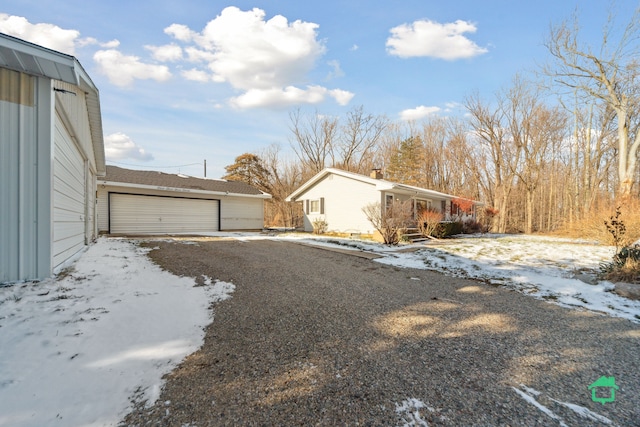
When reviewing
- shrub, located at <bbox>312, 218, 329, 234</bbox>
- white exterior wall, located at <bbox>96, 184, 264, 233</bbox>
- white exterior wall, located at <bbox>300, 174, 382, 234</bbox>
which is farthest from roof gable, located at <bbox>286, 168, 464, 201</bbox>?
shrub, located at <bbox>312, 218, 329, 234</bbox>

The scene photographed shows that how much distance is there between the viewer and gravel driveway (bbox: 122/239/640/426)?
71.6 inches

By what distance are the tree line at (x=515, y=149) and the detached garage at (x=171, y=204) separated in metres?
10.8

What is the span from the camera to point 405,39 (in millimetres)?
11641

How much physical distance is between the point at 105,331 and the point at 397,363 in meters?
2.68

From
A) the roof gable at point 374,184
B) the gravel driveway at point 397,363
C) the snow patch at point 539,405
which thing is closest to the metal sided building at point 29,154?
the gravel driveway at point 397,363

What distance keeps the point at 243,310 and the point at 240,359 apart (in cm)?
120

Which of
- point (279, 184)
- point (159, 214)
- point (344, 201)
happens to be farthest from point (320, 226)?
point (279, 184)

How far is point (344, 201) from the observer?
52.1 ft

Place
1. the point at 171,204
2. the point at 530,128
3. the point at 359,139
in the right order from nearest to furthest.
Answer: the point at 171,204
the point at 530,128
the point at 359,139

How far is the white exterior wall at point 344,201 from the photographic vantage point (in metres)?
14.7

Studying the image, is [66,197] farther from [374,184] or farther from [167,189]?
[374,184]

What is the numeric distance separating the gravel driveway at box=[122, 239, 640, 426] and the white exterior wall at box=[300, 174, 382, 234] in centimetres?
1021

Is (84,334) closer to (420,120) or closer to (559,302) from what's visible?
(559,302)

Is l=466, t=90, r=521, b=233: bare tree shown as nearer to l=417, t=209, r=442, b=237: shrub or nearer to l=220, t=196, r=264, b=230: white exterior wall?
l=417, t=209, r=442, b=237: shrub
